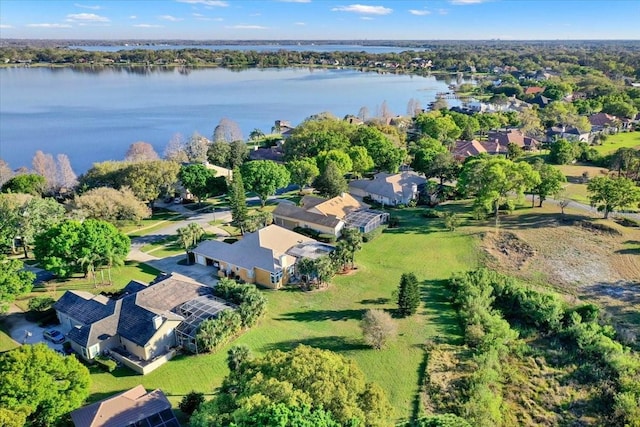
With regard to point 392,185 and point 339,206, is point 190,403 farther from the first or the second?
point 392,185

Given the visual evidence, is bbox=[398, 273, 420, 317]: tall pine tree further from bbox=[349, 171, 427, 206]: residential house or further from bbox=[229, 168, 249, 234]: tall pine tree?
bbox=[349, 171, 427, 206]: residential house

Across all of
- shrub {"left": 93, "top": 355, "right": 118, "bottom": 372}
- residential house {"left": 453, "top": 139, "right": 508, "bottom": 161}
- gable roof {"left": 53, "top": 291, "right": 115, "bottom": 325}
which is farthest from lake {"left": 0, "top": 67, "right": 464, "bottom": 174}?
shrub {"left": 93, "top": 355, "right": 118, "bottom": 372}

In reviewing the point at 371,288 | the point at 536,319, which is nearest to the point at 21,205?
the point at 371,288

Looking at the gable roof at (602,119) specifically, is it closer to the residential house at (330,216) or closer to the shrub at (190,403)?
the residential house at (330,216)

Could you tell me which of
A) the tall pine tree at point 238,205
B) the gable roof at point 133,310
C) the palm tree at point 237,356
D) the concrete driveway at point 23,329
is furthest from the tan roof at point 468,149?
the concrete driveway at point 23,329

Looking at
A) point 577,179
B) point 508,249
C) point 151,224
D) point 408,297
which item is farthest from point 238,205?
point 577,179

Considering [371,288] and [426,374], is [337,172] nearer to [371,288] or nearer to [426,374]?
[371,288]

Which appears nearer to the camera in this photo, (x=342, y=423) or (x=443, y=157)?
(x=342, y=423)
